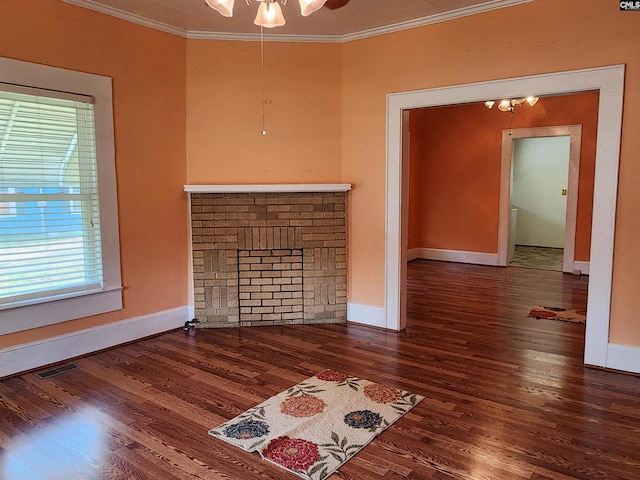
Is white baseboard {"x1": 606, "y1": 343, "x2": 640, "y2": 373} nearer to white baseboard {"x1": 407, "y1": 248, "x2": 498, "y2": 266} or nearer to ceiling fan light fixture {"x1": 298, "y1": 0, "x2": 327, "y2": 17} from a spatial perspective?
ceiling fan light fixture {"x1": 298, "y1": 0, "x2": 327, "y2": 17}

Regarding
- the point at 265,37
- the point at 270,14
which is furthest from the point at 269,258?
the point at 270,14

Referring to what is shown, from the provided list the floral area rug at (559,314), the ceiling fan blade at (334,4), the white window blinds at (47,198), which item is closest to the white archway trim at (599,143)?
the ceiling fan blade at (334,4)

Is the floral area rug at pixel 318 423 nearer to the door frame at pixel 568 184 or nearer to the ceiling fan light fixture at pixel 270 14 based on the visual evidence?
the ceiling fan light fixture at pixel 270 14

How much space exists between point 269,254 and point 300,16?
6.59 ft

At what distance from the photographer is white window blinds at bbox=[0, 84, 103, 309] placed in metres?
3.01

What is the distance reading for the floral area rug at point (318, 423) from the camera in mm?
2166

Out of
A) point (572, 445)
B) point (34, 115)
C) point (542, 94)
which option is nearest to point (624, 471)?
point (572, 445)

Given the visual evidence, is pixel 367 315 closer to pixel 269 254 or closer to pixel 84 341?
pixel 269 254

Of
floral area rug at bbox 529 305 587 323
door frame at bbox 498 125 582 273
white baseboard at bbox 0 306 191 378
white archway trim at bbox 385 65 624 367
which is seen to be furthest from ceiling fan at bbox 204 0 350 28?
door frame at bbox 498 125 582 273

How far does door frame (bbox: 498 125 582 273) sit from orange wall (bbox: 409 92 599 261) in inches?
2.6

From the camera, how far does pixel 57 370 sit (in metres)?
3.21

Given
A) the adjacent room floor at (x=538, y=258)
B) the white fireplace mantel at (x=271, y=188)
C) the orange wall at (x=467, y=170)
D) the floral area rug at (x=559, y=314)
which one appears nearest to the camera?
the white fireplace mantel at (x=271, y=188)

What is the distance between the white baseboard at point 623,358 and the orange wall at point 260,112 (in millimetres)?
2619

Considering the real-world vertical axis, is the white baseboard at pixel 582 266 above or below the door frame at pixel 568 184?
below
